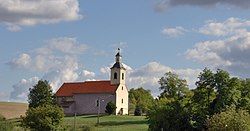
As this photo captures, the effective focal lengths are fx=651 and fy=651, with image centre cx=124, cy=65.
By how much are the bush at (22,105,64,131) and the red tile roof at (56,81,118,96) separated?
57531 mm

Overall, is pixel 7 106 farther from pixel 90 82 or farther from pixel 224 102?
pixel 224 102

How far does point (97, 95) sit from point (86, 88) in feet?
15.3

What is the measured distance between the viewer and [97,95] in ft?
461

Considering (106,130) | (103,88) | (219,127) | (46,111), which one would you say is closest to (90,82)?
(103,88)

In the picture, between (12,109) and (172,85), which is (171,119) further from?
(12,109)

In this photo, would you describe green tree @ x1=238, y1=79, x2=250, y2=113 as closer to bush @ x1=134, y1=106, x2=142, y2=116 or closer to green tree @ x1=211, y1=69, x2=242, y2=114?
green tree @ x1=211, y1=69, x2=242, y2=114

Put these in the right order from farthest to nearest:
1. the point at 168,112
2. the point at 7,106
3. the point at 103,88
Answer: the point at 7,106
the point at 103,88
the point at 168,112

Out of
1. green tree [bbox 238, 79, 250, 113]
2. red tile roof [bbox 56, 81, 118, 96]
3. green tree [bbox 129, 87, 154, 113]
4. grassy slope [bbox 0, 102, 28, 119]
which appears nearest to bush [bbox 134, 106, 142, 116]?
red tile roof [bbox 56, 81, 118, 96]

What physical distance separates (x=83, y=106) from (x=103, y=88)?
596 cm

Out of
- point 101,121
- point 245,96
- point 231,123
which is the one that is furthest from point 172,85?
point 231,123

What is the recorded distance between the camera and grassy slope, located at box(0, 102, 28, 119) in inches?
5434

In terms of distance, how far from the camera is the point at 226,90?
82000 millimetres

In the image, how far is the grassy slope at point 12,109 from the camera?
453 ft

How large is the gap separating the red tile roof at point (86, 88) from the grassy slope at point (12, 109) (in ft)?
31.5
